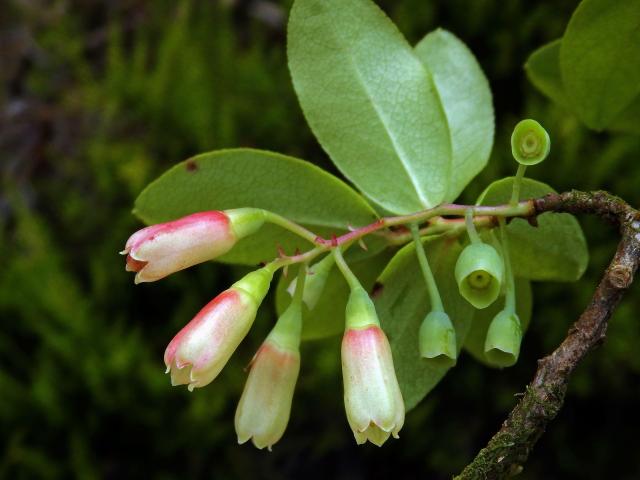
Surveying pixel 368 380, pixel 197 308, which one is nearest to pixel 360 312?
pixel 368 380

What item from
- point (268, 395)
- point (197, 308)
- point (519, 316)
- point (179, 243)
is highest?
point (179, 243)

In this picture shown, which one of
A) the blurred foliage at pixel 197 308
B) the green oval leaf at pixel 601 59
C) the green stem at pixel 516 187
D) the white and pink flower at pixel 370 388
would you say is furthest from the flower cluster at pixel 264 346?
the blurred foliage at pixel 197 308

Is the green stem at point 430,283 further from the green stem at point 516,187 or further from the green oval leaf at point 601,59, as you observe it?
the green oval leaf at point 601,59

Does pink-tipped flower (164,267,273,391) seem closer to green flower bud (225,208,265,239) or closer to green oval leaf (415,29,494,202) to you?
green flower bud (225,208,265,239)

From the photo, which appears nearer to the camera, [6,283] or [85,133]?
[6,283]

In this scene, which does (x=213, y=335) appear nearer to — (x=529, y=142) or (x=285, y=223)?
(x=285, y=223)

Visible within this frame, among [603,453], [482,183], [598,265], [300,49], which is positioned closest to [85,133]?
[482,183]

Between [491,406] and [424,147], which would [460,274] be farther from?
[491,406]
